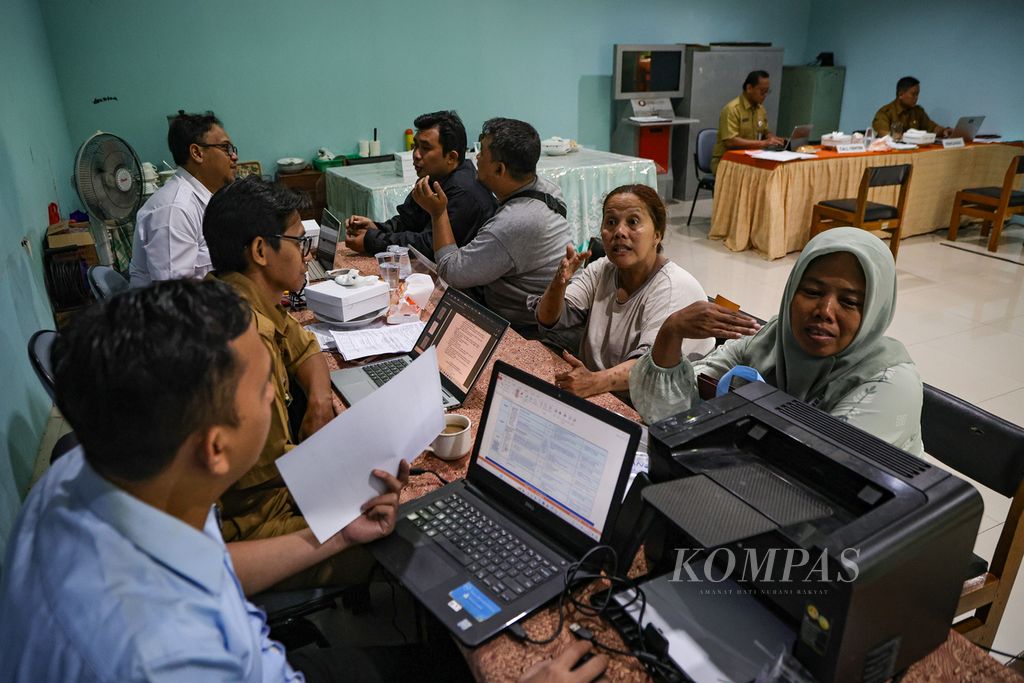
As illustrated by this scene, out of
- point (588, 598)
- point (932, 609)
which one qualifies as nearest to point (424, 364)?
point (588, 598)

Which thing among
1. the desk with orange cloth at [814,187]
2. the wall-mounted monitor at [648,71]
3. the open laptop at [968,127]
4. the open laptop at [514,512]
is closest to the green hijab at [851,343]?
the open laptop at [514,512]

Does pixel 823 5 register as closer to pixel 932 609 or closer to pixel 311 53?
pixel 311 53

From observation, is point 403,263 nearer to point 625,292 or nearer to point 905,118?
point 625,292

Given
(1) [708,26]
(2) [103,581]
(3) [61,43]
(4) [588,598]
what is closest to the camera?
(2) [103,581]

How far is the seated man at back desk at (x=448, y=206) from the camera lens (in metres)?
2.90

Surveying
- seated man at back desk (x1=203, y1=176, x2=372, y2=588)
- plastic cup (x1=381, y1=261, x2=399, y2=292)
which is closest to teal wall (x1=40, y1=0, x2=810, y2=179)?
plastic cup (x1=381, y1=261, x2=399, y2=292)

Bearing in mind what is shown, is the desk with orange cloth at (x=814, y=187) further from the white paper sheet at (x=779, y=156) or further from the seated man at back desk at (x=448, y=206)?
the seated man at back desk at (x=448, y=206)

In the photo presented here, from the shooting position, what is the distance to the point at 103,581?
669mm

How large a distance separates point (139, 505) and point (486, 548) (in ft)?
1.80

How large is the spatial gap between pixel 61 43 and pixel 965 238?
7.65 metres

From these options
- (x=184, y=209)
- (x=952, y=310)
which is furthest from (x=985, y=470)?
(x=952, y=310)

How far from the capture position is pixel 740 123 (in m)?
6.28

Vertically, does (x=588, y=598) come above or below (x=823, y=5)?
below

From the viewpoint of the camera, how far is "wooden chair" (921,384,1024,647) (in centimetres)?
132
